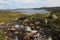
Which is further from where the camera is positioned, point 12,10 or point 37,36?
point 12,10

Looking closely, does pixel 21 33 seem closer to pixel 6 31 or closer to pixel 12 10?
pixel 6 31

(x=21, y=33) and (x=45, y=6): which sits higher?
(x=45, y=6)

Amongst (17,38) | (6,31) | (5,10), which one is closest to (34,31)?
(17,38)

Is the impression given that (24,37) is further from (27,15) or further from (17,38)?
(27,15)

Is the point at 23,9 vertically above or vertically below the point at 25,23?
above

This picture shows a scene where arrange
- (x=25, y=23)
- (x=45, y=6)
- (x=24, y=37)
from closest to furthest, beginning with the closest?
(x=24, y=37) → (x=25, y=23) → (x=45, y=6)

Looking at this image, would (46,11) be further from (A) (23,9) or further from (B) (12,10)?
(B) (12,10)

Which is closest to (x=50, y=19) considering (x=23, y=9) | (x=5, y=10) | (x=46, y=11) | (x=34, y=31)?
(x=46, y=11)

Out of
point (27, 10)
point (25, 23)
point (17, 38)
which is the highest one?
point (27, 10)

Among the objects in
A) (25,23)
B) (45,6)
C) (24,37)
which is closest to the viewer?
(24,37)

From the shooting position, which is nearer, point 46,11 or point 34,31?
point 34,31
